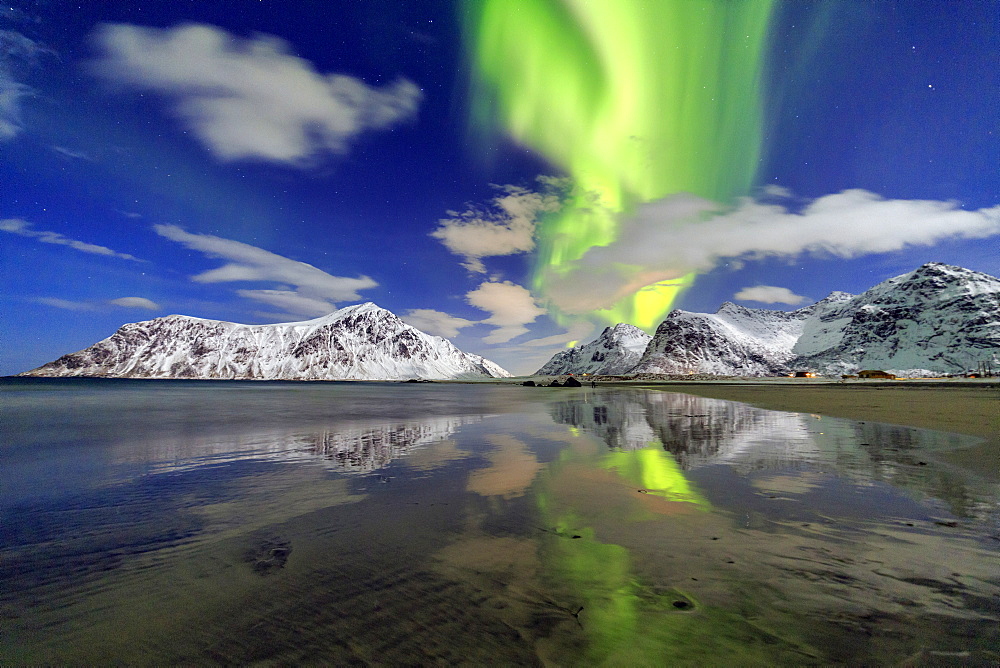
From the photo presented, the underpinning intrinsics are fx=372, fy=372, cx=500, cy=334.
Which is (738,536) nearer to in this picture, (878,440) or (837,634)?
(837,634)

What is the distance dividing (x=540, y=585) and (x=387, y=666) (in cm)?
216

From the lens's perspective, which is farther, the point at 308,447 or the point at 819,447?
the point at 308,447

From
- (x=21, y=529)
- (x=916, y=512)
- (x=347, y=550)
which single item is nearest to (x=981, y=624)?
(x=916, y=512)

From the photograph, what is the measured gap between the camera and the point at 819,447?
574 inches

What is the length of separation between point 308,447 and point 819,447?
20.8 meters

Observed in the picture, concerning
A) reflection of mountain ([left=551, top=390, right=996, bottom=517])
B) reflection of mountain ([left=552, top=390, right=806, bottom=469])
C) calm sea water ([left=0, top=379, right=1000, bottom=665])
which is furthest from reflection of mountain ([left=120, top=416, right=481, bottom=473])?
reflection of mountain ([left=551, top=390, right=996, bottom=517])

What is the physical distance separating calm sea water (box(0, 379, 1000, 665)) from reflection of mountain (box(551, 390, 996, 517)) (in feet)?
0.56

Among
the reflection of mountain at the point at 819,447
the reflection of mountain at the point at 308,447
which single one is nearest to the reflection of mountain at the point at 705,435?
the reflection of mountain at the point at 819,447

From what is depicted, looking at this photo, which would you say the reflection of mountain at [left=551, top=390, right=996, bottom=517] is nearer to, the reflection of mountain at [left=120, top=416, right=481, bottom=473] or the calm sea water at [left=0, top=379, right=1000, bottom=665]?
the calm sea water at [left=0, top=379, right=1000, bottom=665]

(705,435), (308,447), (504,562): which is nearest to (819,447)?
(705,435)

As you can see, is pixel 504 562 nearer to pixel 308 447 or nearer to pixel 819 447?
pixel 308 447

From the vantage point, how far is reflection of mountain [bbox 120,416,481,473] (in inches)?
519

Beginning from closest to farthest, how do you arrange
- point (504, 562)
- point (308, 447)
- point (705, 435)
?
point (504, 562) → point (308, 447) → point (705, 435)

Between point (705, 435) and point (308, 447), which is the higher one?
point (705, 435)
